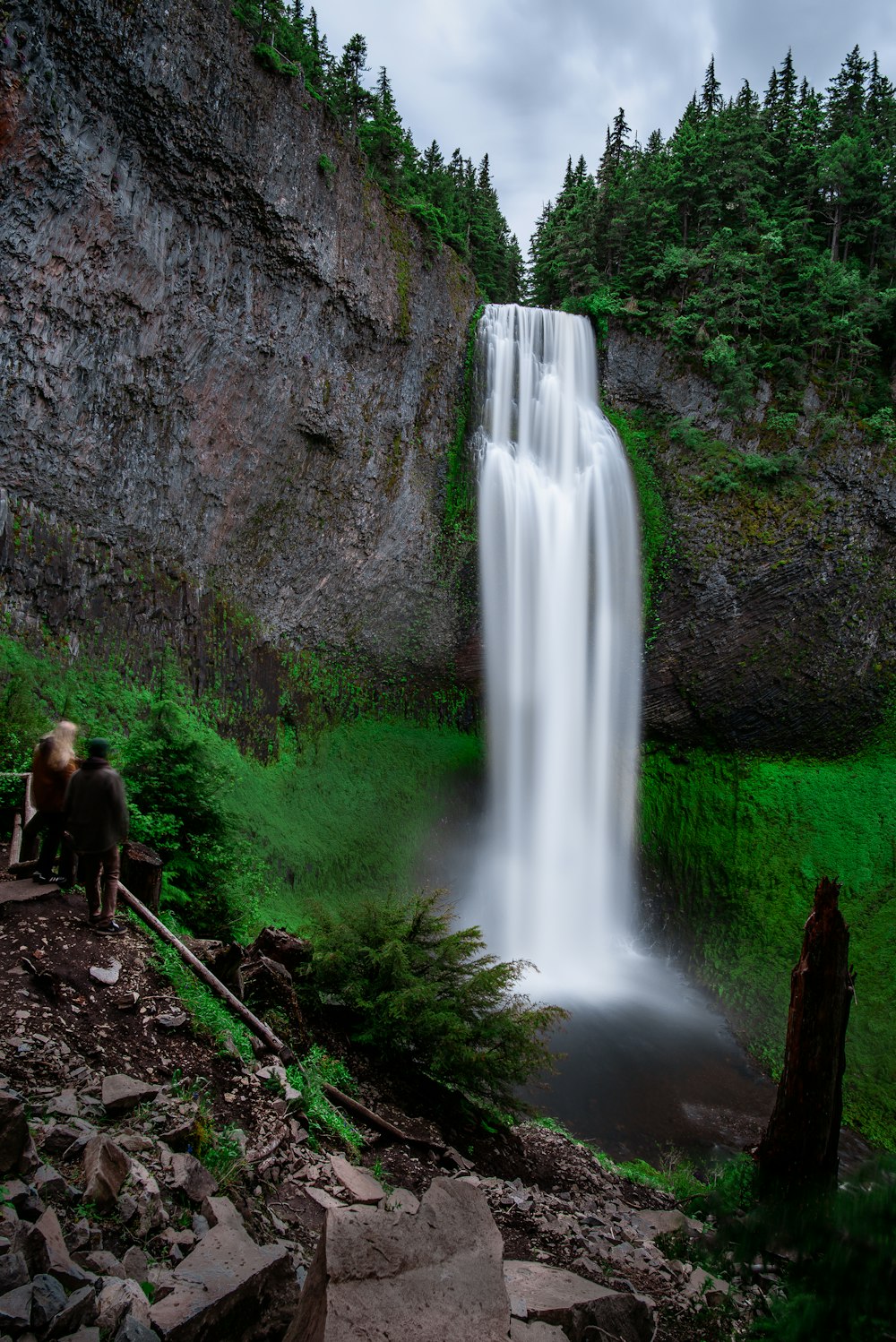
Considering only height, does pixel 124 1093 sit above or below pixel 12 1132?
below

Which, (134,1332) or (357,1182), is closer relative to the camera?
(134,1332)

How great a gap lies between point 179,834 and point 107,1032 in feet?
14.6

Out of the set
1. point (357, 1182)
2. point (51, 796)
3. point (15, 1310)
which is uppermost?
point (51, 796)

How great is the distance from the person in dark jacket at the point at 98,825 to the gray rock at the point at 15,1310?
11.9 feet

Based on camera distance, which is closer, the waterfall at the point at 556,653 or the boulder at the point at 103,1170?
the boulder at the point at 103,1170

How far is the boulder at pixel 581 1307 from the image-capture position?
3277 mm

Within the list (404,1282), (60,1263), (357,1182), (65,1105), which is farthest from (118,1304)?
(357,1182)

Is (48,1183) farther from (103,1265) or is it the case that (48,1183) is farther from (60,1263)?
(60,1263)

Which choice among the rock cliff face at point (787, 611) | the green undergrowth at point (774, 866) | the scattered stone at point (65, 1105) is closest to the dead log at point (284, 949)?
the scattered stone at point (65, 1105)

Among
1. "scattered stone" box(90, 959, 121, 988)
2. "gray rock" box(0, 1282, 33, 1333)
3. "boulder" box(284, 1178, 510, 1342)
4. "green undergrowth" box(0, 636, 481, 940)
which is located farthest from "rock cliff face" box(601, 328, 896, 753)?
"gray rock" box(0, 1282, 33, 1333)

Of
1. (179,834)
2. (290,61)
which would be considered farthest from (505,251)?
(179,834)

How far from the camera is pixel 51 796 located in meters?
6.16

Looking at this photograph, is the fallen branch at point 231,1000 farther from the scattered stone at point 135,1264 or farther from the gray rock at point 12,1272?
the gray rock at point 12,1272

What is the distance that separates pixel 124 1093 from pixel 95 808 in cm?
230
